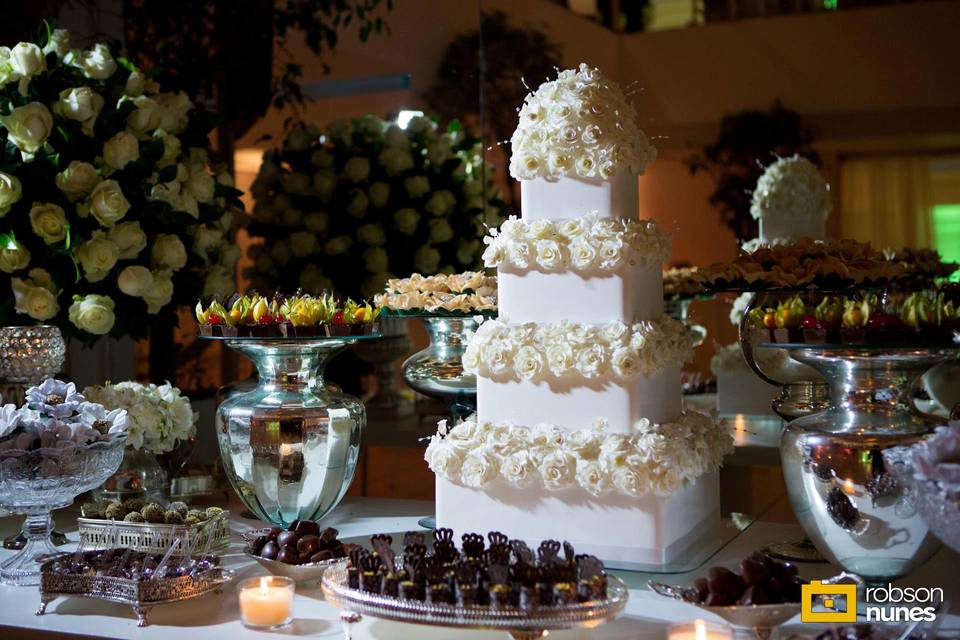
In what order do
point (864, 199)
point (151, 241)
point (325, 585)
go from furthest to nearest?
point (864, 199) < point (151, 241) < point (325, 585)

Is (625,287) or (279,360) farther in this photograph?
(279,360)

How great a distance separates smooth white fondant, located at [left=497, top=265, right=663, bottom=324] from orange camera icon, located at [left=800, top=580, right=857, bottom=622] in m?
0.74

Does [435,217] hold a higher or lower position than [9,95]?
lower

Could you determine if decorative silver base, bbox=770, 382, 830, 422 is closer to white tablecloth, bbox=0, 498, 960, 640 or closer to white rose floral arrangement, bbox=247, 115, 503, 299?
white tablecloth, bbox=0, 498, 960, 640

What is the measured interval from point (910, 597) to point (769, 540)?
0.63 meters

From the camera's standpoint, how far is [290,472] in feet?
9.69

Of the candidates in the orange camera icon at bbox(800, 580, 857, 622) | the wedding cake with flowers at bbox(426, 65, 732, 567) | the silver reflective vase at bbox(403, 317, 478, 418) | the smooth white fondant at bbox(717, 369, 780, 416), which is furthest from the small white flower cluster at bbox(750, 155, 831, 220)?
the orange camera icon at bbox(800, 580, 857, 622)

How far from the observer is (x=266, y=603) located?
223 cm

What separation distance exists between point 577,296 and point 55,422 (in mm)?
1241

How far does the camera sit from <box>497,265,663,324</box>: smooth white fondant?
2.60 metres

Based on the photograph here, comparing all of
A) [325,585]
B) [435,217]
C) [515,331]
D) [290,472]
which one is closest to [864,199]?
[435,217]

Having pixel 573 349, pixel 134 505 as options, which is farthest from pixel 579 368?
pixel 134 505

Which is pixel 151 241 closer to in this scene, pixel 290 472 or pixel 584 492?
pixel 290 472

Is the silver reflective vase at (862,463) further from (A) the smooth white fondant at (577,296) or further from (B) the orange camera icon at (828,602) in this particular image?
(A) the smooth white fondant at (577,296)
